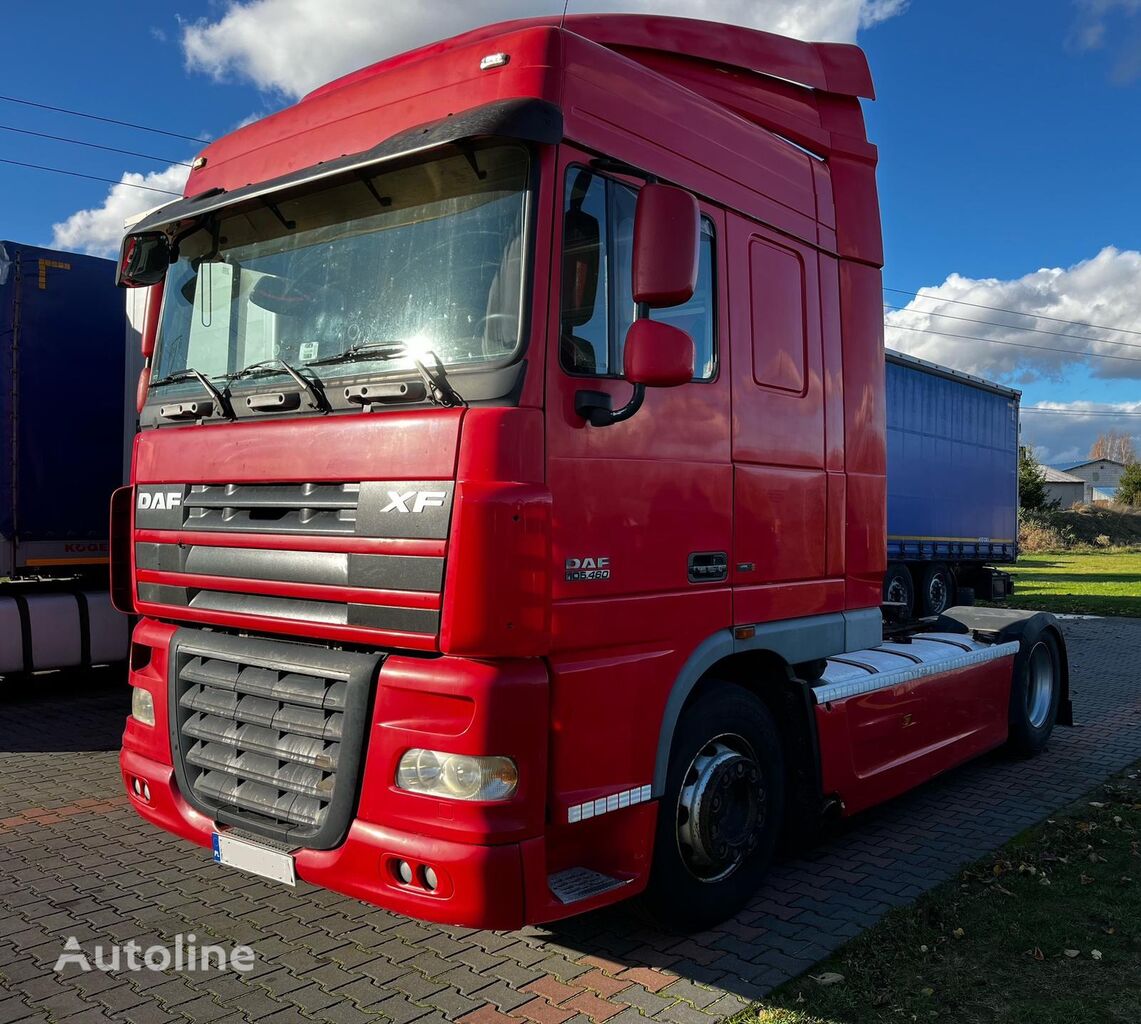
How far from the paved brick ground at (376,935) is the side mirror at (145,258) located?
2.77 m

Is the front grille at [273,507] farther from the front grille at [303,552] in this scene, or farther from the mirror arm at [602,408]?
the mirror arm at [602,408]

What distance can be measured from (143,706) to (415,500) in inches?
72.7

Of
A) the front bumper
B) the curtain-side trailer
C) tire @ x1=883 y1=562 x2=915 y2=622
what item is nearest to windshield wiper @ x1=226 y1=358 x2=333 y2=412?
the front bumper

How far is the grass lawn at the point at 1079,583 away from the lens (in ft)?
65.5

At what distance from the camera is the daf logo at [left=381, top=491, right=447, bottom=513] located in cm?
321

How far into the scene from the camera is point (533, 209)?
10.9ft

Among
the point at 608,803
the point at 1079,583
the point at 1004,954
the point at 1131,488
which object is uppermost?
the point at 1131,488

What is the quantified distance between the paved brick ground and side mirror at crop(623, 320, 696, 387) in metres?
2.22

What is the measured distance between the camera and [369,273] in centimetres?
368

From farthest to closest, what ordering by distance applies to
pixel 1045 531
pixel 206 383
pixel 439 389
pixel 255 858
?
pixel 1045 531
pixel 206 383
pixel 255 858
pixel 439 389

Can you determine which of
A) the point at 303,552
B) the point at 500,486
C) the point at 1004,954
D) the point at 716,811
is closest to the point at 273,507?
the point at 303,552

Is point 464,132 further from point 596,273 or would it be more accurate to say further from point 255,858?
point 255,858

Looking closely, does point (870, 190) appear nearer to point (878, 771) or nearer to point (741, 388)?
point (741, 388)

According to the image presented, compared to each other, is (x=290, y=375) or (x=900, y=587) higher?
(x=290, y=375)
